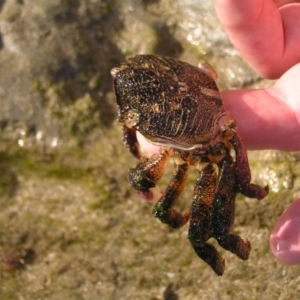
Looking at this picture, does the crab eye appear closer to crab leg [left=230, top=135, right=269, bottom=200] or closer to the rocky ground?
crab leg [left=230, top=135, right=269, bottom=200]

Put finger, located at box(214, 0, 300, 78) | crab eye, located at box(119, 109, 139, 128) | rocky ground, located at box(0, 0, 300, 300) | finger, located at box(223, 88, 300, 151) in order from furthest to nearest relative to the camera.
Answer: rocky ground, located at box(0, 0, 300, 300)
finger, located at box(223, 88, 300, 151)
finger, located at box(214, 0, 300, 78)
crab eye, located at box(119, 109, 139, 128)

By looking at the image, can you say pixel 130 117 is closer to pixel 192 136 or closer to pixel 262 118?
pixel 192 136

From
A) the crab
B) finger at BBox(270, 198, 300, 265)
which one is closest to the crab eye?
the crab

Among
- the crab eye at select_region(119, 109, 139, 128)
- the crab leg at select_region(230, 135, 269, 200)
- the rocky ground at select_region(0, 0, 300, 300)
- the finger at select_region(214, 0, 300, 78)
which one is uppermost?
the finger at select_region(214, 0, 300, 78)

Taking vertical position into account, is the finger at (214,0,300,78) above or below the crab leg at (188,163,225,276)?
above

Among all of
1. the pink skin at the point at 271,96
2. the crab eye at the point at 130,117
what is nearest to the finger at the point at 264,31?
the pink skin at the point at 271,96

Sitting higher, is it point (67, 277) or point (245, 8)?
point (245, 8)

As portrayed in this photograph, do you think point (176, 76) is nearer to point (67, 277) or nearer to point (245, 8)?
point (245, 8)

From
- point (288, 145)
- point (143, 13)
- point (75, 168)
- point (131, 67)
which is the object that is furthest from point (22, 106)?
point (288, 145)
